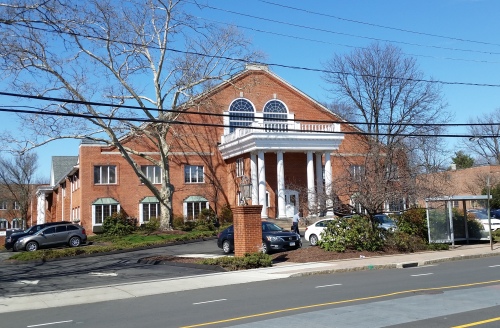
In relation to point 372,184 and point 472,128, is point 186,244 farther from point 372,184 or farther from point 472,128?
point 472,128

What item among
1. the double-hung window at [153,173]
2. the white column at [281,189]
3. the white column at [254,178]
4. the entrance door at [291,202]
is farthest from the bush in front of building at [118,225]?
the entrance door at [291,202]

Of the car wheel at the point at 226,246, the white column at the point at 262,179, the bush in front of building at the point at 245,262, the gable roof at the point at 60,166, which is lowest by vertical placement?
the bush in front of building at the point at 245,262

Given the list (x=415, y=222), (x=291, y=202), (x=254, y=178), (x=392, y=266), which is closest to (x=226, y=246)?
(x=415, y=222)

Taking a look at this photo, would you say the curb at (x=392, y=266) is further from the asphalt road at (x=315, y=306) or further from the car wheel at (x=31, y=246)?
the car wheel at (x=31, y=246)

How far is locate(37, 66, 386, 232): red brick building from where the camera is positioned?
45.1m

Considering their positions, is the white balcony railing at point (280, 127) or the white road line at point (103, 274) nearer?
the white road line at point (103, 274)

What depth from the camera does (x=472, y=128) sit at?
2729 inches

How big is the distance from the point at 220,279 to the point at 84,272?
6546 mm

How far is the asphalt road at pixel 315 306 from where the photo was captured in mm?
9812

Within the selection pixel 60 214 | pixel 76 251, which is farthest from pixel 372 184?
pixel 60 214

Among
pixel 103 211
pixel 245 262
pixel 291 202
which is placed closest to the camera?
pixel 245 262

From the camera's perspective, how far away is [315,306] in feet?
37.8

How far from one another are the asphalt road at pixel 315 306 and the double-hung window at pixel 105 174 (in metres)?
32.6

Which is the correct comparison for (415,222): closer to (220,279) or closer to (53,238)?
(220,279)
